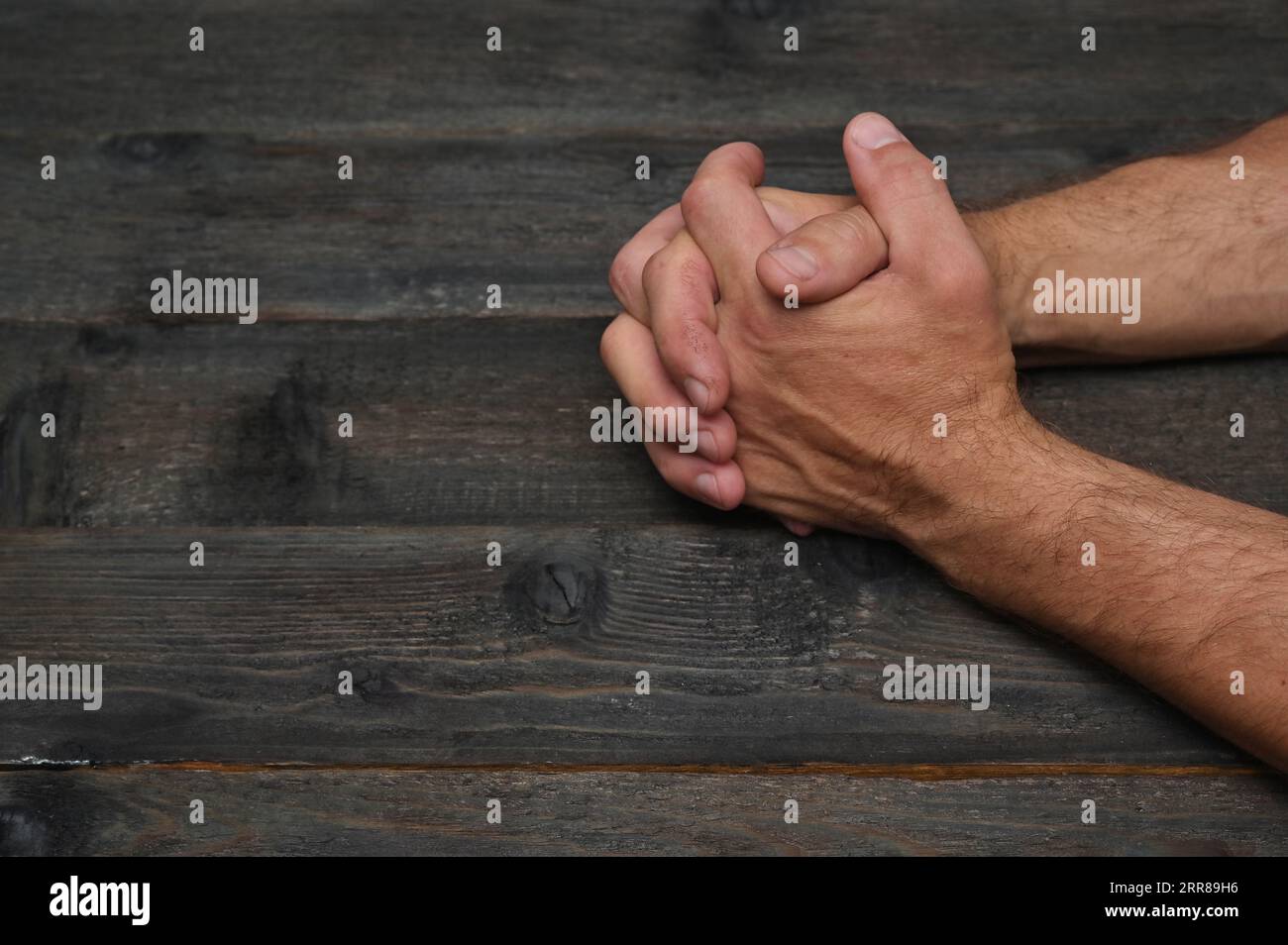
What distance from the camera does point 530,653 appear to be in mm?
935

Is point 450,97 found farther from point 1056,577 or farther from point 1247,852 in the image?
point 1247,852

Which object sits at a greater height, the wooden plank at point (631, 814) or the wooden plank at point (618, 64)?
the wooden plank at point (618, 64)

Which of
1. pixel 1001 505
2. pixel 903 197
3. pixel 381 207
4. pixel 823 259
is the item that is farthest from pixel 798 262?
pixel 381 207

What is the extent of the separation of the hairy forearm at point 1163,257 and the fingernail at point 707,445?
319 millimetres

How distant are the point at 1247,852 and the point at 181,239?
1150 millimetres

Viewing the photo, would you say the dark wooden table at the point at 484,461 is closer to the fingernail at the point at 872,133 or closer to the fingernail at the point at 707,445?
the fingernail at the point at 707,445

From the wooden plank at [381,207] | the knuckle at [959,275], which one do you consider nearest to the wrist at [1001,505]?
the knuckle at [959,275]

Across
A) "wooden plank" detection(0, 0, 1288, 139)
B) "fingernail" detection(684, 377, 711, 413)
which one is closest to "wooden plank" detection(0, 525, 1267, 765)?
"fingernail" detection(684, 377, 711, 413)

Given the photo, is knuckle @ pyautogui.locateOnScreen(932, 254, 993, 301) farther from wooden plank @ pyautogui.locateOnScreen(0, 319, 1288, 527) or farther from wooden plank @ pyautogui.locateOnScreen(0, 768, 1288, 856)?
wooden plank @ pyautogui.locateOnScreen(0, 768, 1288, 856)

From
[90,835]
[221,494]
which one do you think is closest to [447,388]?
[221,494]

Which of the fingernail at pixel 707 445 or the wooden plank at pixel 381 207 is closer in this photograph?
the fingernail at pixel 707 445

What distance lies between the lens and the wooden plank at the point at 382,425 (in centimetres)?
102

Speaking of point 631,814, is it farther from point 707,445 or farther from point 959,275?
point 959,275

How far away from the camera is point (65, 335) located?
1115 mm
